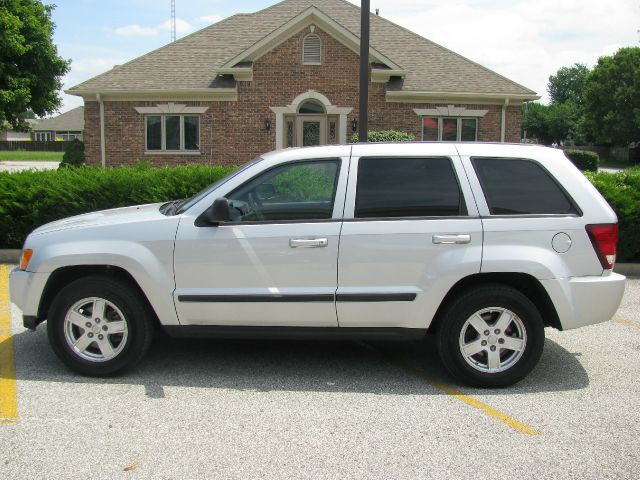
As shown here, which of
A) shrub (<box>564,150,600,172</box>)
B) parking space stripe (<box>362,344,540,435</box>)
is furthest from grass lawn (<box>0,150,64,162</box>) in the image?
parking space stripe (<box>362,344,540,435</box>)

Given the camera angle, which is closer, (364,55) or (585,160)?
(364,55)

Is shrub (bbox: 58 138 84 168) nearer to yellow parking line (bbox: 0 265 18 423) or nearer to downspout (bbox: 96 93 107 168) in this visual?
downspout (bbox: 96 93 107 168)

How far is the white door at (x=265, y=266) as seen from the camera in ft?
16.4

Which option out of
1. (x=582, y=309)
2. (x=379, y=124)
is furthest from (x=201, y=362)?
(x=379, y=124)

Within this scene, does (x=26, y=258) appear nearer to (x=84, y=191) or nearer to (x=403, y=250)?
(x=403, y=250)

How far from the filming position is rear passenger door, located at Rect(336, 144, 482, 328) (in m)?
4.94

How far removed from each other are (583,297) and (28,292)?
4.26 meters

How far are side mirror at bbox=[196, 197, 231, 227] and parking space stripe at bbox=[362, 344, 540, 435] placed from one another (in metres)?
1.95

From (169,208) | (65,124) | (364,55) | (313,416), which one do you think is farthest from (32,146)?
(313,416)

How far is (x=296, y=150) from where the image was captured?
17.7ft

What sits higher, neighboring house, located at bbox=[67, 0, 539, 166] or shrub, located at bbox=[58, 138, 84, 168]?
neighboring house, located at bbox=[67, 0, 539, 166]

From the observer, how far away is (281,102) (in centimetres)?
2061

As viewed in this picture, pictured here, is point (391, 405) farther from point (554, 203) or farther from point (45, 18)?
point (45, 18)

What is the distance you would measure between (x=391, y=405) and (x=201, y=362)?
177 cm
